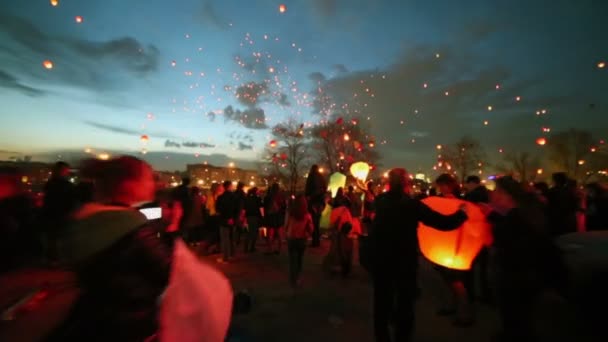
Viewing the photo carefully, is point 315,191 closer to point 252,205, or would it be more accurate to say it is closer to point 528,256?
point 252,205

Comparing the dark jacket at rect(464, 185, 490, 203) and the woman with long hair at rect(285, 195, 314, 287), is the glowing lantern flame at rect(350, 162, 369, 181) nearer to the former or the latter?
the dark jacket at rect(464, 185, 490, 203)

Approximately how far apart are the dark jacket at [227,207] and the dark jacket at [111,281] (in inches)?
304

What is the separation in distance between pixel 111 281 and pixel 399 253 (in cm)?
289

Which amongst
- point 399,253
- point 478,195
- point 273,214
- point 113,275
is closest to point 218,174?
point 273,214

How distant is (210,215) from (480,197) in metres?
7.74

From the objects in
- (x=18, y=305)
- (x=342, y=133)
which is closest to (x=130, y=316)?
(x=18, y=305)

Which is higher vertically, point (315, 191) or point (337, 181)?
point (337, 181)

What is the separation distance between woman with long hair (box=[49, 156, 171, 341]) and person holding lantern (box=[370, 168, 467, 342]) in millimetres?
2594

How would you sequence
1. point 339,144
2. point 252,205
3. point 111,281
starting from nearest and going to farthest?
point 111,281 → point 252,205 → point 339,144

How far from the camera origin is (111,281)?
5.57 ft

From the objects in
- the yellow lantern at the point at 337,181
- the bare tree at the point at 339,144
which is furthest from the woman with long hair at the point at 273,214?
the bare tree at the point at 339,144

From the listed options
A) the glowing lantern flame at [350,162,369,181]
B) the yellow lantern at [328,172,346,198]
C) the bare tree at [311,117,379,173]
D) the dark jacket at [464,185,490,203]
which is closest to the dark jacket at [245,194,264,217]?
the yellow lantern at [328,172,346,198]

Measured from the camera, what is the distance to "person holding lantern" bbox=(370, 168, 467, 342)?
12.5ft

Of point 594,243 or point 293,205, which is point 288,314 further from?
point 594,243
